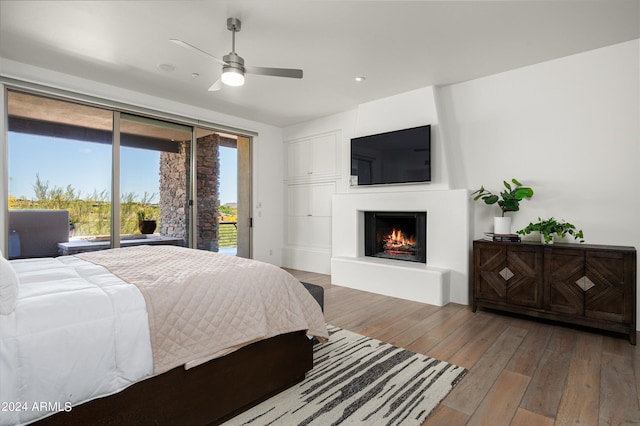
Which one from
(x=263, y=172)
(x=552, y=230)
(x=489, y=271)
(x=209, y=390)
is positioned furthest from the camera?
(x=263, y=172)

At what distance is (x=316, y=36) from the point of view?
2.71 metres

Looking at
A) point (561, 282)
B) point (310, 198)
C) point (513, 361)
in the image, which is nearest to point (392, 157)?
point (310, 198)

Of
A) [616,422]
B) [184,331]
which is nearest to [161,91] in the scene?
[184,331]

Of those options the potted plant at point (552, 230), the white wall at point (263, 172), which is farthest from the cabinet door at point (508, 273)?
the white wall at point (263, 172)

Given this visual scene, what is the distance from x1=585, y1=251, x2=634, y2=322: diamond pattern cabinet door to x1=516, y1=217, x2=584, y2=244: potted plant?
311 mm

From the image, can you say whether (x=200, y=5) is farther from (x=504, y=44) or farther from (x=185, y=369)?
(x=504, y=44)

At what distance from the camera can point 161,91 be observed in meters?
3.99

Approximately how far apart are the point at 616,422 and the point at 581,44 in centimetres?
301

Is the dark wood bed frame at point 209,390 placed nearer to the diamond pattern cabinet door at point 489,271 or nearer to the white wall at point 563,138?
the diamond pattern cabinet door at point 489,271

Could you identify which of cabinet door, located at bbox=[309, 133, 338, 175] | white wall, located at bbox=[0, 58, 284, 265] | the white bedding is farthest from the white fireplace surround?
the white bedding

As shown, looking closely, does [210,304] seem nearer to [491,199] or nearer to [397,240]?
[491,199]

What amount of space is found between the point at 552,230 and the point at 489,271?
0.67m

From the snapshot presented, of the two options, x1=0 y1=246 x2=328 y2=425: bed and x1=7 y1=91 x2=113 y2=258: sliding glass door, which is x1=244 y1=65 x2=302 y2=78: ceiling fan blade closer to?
x1=0 y1=246 x2=328 y2=425: bed

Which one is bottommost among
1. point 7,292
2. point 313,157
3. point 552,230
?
point 7,292
